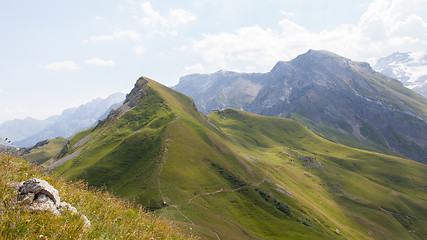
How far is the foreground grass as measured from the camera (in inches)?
257

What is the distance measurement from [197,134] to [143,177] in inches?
2031

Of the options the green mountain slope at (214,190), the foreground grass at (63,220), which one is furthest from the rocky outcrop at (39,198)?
the green mountain slope at (214,190)

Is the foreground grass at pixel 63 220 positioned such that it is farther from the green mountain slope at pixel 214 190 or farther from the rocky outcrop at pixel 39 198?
the green mountain slope at pixel 214 190

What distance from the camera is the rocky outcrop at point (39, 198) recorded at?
7.77 metres

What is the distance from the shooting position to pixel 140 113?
170625mm

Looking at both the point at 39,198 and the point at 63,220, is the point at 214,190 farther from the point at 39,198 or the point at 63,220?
the point at 63,220

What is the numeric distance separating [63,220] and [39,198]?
1579 mm

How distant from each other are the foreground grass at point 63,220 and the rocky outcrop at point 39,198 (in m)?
0.24

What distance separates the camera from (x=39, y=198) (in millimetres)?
8281

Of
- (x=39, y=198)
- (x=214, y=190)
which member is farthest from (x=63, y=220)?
(x=214, y=190)

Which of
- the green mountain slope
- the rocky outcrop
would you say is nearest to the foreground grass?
the rocky outcrop

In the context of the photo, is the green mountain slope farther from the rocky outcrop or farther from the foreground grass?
the rocky outcrop

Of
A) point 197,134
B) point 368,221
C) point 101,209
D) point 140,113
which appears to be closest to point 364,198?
point 368,221

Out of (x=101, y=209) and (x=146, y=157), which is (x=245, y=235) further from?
(x=101, y=209)
